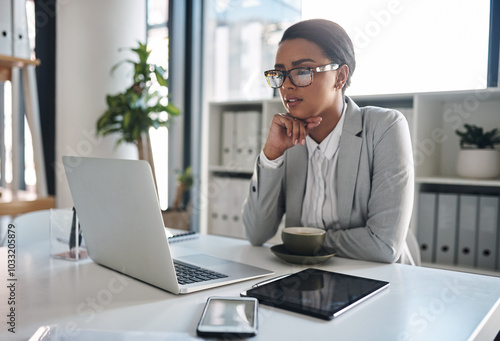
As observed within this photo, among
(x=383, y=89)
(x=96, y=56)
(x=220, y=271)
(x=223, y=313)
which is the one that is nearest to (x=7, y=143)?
(x=96, y=56)

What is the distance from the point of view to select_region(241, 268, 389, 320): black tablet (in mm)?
719

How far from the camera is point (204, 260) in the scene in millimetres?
1059

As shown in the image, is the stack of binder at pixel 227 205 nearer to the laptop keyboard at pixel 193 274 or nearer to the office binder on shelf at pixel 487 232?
the office binder on shelf at pixel 487 232

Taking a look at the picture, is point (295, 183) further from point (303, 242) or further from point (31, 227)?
point (31, 227)

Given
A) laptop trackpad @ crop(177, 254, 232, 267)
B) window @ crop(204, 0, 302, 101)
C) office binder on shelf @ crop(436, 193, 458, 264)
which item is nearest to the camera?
laptop trackpad @ crop(177, 254, 232, 267)

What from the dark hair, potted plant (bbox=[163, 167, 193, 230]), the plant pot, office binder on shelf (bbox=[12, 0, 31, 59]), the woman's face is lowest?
potted plant (bbox=[163, 167, 193, 230])

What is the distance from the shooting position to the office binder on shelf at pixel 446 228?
6.88 ft

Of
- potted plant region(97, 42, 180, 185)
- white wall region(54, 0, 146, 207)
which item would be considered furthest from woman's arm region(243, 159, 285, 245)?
white wall region(54, 0, 146, 207)

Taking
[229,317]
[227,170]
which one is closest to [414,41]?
[227,170]

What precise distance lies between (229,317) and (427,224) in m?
1.75

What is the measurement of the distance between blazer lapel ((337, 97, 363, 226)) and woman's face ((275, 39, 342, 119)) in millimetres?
116

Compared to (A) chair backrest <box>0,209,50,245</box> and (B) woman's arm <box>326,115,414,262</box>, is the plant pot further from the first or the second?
(A) chair backrest <box>0,209,50,245</box>

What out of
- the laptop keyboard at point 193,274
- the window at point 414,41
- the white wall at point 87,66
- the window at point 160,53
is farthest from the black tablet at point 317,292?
the window at point 160,53

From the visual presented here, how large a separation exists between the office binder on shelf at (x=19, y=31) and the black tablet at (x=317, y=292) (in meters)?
1.68
